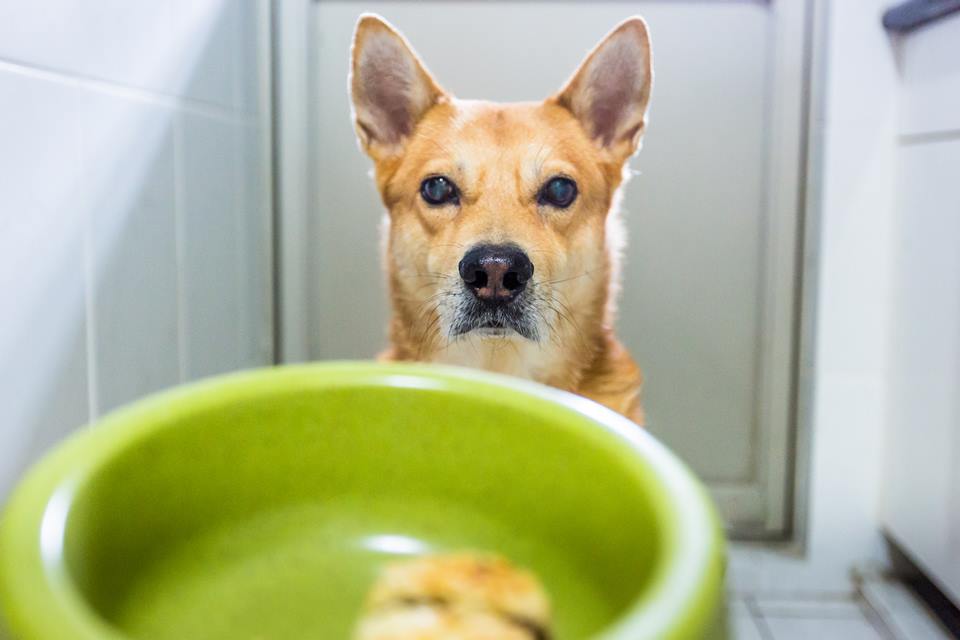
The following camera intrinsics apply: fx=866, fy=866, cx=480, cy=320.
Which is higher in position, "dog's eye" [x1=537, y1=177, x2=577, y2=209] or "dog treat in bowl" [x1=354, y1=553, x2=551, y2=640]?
"dog's eye" [x1=537, y1=177, x2=577, y2=209]

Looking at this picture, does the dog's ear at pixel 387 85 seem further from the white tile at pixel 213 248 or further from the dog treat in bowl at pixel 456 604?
the dog treat in bowl at pixel 456 604

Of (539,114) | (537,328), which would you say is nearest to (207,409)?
(537,328)

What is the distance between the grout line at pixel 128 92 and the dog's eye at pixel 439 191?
292 mm

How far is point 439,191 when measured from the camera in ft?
3.38

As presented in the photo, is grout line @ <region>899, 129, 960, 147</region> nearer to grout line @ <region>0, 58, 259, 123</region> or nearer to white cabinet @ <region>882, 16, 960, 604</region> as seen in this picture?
white cabinet @ <region>882, 16, 960, 604</region>

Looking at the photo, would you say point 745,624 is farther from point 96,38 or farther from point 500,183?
point 96,38

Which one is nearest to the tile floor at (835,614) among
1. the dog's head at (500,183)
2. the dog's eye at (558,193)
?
the dog's head at (500,183)

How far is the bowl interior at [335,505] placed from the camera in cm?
42

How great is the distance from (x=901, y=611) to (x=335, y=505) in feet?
3.50

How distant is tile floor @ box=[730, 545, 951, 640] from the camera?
1.20 metres

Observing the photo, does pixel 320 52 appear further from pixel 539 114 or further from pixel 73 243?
pixel 73 243

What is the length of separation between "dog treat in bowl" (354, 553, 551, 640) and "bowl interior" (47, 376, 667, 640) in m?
0.04

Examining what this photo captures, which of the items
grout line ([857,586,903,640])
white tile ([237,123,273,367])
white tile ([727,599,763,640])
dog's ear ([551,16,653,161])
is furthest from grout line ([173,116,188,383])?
grout line ([857,586,903,640])

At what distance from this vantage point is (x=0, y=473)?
0.63 metres
